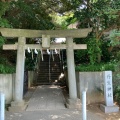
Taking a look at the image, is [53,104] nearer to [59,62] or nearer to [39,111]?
[39,111]

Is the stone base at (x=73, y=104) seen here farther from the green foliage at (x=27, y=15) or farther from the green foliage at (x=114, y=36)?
the green foliage at (x=27, y=15)

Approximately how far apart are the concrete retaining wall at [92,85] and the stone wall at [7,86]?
3250 millimetres

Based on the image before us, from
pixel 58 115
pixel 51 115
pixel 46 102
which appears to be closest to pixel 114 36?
pixel 58 115

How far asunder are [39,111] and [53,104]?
1176 mm

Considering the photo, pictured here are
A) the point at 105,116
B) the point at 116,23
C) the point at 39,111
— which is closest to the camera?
the point at 105,116

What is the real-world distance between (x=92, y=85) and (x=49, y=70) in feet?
29.2

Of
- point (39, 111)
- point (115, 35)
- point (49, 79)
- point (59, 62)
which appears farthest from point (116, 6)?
point (59, 62)

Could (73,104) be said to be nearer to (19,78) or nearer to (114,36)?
(19,78)

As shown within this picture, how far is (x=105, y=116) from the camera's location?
26.4 ft

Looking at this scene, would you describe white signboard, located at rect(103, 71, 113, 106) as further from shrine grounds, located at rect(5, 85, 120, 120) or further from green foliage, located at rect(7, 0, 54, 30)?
green foliage, located at rect(7, 0, 54, 30)

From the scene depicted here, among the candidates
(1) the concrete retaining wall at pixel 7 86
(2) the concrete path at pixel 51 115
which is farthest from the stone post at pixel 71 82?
(1) the concrete retaining wall at pixel 7 86

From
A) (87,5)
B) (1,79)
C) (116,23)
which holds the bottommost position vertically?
(1,79)

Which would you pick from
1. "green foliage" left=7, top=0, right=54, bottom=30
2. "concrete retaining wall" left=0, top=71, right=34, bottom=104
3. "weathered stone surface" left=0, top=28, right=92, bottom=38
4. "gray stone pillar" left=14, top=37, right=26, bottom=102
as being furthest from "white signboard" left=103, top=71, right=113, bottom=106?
"green foliage" left=7, top=0, right=54, bottom=30

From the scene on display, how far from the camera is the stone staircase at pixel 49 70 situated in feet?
57.6
